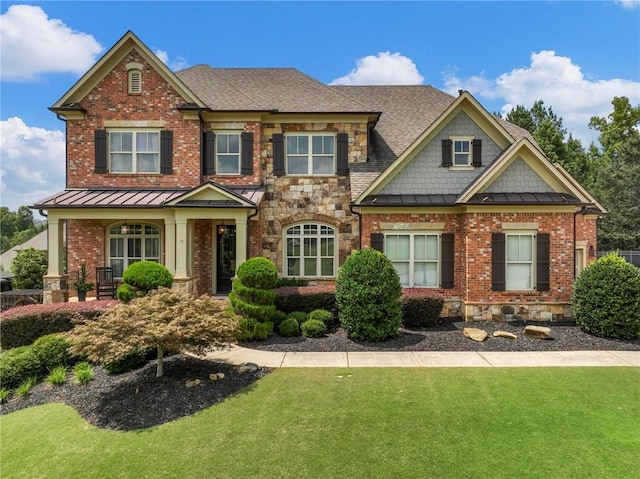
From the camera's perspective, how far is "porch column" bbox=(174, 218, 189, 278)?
41.1 feet

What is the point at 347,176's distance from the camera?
14.4 m

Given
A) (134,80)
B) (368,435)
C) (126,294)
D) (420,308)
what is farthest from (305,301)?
(134,80)

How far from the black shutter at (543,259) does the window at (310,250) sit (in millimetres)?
6962

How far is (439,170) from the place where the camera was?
43.1 feet

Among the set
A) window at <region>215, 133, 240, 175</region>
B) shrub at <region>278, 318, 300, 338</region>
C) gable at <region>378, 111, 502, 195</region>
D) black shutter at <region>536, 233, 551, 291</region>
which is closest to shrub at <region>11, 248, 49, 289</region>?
window at <region>215, 133, 240, 175</region>

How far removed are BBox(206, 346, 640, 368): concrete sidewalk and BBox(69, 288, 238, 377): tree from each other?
4.62 feet

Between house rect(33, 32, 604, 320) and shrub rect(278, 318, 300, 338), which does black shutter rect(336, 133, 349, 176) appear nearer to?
house rect(33, 32, 604, 320)

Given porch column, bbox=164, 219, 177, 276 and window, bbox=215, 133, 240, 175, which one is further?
window, bbox=215, 133, 240, 175

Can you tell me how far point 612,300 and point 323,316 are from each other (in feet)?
26.0

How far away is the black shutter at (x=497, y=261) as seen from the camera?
38.2 ft

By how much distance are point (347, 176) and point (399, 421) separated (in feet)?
33.7

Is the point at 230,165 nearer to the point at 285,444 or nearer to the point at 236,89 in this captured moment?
the point at 236,89

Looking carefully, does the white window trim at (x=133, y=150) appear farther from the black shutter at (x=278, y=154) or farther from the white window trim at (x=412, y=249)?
the white window trim at (x=412, y=249)

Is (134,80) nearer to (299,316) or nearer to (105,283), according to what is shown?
(105,283)
